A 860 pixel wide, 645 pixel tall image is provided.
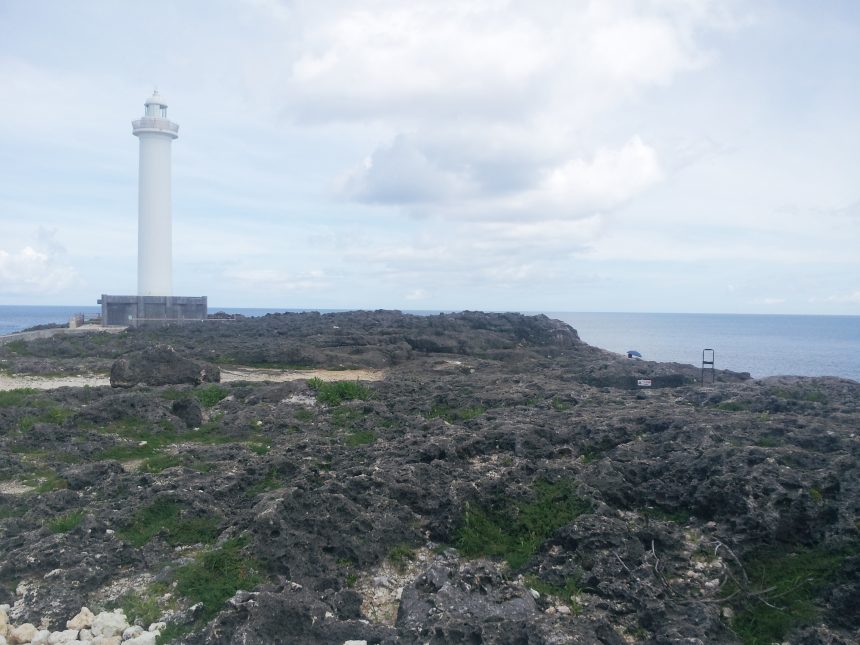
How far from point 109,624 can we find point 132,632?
0.30m

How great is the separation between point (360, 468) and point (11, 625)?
5168mm

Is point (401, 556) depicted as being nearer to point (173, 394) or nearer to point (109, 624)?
point (109, 624)

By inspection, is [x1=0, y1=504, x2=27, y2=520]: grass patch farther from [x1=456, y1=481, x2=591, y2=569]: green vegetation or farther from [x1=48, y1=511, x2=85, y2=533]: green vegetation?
[x1=456, y1=481, x2=591, y2=569]: green vegetation

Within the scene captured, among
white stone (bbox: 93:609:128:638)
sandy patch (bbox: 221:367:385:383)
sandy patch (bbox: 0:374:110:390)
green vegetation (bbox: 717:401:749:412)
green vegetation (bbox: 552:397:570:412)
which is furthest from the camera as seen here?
sandy patch (bbox: 221:367:385:383)

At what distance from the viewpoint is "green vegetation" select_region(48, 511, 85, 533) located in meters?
10.1

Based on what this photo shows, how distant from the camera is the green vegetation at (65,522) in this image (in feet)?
33.0

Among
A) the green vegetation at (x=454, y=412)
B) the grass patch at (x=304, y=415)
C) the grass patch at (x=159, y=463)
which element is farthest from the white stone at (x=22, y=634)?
the green vegetation at (x=454, y=412)

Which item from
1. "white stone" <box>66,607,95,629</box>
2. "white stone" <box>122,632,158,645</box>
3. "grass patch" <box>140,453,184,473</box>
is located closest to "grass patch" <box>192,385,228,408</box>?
"grass patch" <box>140,453,184,473</box>

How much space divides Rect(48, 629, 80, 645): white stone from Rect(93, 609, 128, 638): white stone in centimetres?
19

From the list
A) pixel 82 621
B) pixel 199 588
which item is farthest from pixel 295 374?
pixel 82 621

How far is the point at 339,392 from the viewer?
63.0ft

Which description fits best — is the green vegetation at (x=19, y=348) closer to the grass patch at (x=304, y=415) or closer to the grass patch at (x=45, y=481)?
the grass patch at (x=304, y=415)

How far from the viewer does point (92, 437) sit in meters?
15.4

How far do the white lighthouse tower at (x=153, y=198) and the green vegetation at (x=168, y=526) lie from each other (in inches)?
1775
